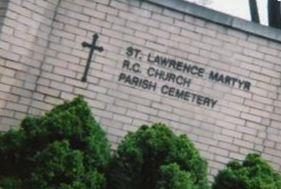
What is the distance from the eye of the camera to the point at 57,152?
14.1 ft

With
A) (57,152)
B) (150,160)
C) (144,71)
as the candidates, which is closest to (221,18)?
(144,71)

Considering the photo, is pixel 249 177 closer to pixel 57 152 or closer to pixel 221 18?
pixel 57 152

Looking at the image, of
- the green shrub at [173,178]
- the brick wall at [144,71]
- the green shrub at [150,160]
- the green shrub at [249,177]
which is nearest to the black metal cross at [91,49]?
the brick wall at [144,71]

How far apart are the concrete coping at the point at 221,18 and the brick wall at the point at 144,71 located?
5cm

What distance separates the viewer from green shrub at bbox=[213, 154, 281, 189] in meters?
4.71

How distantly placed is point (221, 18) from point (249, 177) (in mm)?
1856

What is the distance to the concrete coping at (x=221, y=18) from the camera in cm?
569

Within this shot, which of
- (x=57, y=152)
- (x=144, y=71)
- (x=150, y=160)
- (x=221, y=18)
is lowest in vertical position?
(x=57, y=152)

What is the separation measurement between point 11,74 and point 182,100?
5.90 feet

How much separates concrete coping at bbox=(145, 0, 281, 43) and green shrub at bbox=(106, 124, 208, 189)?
162 centimetres

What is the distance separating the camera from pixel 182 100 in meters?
5.71

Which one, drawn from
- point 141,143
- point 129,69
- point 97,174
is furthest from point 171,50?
point 97,174

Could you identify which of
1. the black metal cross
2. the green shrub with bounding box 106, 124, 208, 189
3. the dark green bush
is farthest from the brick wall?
the green shrub with bounding box 106, 124, 208, 189

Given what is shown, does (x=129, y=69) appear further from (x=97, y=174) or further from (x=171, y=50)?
(x=97, y=174)
